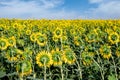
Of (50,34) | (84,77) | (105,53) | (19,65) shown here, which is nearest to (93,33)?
(84,77)

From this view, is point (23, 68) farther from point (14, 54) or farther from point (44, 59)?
point (14, 54)

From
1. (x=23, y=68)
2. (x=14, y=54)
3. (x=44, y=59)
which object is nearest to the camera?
(x=23, y=68)

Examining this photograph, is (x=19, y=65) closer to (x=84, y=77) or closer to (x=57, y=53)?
(x=57, y=53)

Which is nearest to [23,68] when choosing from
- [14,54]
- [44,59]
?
[44,59]

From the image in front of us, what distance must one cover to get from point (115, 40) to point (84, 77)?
2.85 ft

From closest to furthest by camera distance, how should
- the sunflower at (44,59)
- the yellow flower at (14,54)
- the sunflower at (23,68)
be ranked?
the sunflower at (23,68)
the sunflower at (44,59)
the yellow flower at (14,54)

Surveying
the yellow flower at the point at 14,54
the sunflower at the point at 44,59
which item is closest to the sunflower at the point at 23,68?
the sunflower at the point at 44,59

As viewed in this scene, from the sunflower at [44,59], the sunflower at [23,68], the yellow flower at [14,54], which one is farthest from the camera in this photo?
the yellow flower at [14,54]

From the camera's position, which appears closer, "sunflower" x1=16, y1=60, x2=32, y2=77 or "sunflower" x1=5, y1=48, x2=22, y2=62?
"sunflower" x1=16, y1=60, x2=32, y2=77

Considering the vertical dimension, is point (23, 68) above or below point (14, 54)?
above

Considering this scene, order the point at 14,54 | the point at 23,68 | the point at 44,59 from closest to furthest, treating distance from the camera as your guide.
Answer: the point at 23,68, the point at 44,59, the point at 14,54

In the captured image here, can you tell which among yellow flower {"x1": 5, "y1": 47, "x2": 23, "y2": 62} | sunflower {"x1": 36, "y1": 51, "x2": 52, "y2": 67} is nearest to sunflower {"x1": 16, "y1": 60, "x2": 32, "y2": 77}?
sunflower {"x1": 36, "y1": 51, "x2": 52, "y2": 67}

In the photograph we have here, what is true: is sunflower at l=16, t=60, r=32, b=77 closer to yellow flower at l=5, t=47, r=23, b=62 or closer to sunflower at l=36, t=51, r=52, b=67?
sunflower at l=36, t=51, r=52, b=67

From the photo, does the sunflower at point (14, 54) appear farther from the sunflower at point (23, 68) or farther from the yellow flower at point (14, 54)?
the sunflower at point (23, 68)
